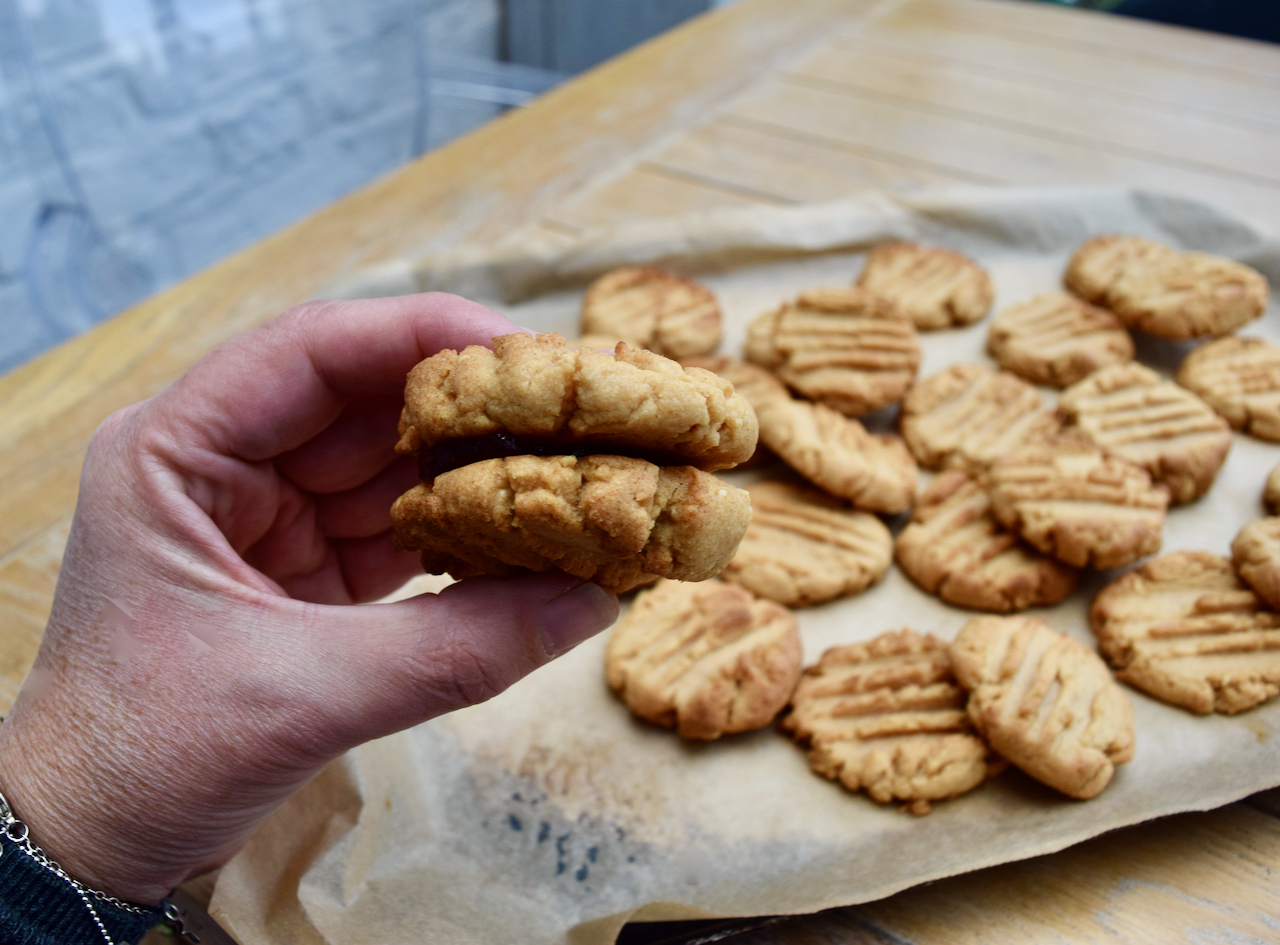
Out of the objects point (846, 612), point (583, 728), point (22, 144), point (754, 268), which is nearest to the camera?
point (583, 728)

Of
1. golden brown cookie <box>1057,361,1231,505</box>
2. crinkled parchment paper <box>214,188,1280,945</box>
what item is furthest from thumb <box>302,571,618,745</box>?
golden brown cookie <box>1057,361,1231,505</box>

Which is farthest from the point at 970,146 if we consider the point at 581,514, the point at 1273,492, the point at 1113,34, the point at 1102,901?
the point at 581,514

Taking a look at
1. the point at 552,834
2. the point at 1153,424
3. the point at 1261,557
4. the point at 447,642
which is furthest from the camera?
the point at 1153,424

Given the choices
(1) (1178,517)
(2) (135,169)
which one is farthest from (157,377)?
(1) (1178,517)

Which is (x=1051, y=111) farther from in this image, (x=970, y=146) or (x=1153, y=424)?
(x=1153, y=424)

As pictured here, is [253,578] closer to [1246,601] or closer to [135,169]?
[1246,601]

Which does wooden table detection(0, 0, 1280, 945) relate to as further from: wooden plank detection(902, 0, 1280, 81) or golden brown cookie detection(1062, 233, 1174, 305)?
golden brown cookie detection(1062, 233, 1174, 305)
